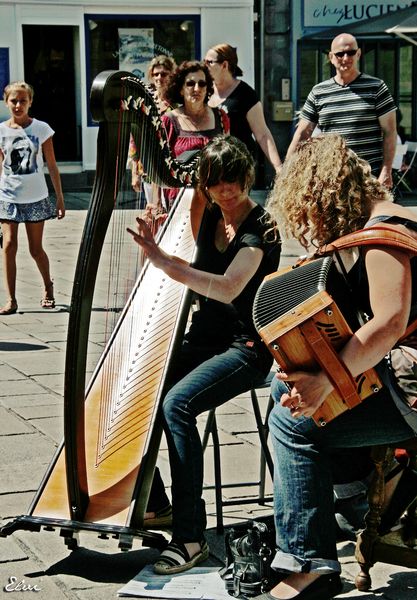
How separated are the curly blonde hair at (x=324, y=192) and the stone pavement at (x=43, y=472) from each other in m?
1.16

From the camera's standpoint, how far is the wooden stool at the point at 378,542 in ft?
11.6

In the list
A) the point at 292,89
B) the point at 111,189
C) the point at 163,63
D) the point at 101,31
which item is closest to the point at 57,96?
the point at 101,31

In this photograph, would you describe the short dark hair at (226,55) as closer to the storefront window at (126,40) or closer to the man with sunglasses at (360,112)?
the man with sunglasses at (360,112)

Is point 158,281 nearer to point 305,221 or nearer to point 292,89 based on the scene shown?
point 305,221

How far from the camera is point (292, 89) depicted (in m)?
18.5

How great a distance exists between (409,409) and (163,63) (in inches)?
213

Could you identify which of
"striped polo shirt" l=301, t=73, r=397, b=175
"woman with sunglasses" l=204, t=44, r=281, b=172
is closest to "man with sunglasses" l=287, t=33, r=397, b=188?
"striped polo shirt" l=301, t=73, r=397, b=175

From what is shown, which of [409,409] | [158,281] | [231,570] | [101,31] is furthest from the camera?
[101,31]

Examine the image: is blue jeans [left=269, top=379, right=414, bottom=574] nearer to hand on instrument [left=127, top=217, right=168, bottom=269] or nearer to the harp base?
the harp base

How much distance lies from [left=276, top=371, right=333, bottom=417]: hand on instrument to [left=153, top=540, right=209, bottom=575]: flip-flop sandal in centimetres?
81

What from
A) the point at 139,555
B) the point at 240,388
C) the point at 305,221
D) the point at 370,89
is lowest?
the point at 139,555

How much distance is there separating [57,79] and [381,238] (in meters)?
15.6

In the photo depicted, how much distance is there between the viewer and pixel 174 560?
3.75 meters

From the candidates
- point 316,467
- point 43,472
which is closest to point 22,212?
point 43,472
